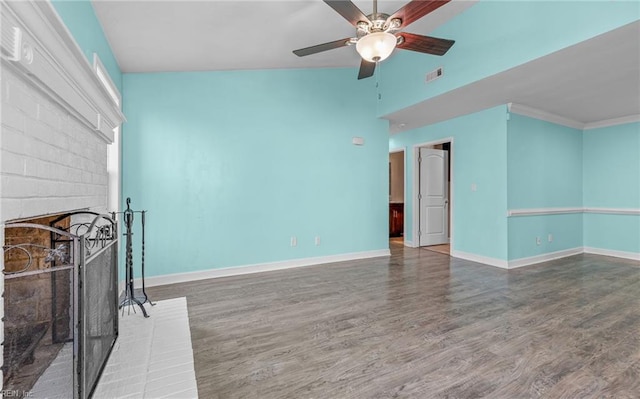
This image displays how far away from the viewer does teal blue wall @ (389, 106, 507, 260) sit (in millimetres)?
4234

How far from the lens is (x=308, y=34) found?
329 cm

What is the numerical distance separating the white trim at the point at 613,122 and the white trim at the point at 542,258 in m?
2.14

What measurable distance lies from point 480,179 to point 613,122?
2698mm

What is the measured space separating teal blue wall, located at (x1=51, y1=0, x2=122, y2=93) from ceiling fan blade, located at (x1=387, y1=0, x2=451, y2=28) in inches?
80.6

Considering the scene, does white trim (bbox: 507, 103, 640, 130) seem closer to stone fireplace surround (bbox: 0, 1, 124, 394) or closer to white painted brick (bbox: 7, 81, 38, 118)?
stone fireplace surround (bbox: 0, 1, 124, 394)

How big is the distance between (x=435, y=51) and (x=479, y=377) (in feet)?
8.07

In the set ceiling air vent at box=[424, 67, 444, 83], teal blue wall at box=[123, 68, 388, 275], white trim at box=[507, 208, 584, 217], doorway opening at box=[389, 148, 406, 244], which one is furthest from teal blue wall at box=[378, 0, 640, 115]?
doorway opening at box=[389, 148, 406, 244]

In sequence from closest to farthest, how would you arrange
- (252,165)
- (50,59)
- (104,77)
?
(50,59), (104,77), (252,165)

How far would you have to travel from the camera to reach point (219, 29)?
2930 millimetres

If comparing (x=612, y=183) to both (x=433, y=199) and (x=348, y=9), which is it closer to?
(x=433, y=199)

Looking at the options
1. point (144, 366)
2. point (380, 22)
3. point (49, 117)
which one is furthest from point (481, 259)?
point (49, 117)

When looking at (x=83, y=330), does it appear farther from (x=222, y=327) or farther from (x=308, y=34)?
(x=308, y=34)

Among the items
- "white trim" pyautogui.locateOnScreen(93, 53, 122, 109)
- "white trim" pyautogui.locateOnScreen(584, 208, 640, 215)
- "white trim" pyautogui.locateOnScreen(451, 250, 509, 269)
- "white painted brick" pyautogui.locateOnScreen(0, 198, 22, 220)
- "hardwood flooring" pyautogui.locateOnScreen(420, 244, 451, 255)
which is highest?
"white trim" pyautogui.locateOnScreen(93, 53, 122, 109)

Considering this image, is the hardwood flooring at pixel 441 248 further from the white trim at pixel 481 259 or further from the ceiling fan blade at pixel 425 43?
the ceiling fan blade at pixel 425 43
